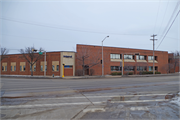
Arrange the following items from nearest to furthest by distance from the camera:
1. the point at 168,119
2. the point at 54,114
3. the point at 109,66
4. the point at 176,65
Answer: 1. the point at 168,119
2. the point at 54,114
3. the point at 109,66
4. the point at 176,65

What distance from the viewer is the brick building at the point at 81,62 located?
39.6m

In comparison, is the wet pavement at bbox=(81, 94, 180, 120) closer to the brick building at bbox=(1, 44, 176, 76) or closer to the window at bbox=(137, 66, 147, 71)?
the brick building at bbox=(1, 44, 176, 76)

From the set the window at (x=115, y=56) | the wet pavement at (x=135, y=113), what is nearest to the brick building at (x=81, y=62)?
the window at (x=115, y=56)

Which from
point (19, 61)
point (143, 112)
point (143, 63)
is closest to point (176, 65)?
point (143, 63)

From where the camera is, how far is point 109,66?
46031 millimetres

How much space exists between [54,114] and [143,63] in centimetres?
4768

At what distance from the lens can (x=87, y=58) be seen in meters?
41.4

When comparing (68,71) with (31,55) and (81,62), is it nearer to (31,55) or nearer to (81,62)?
(81,62)

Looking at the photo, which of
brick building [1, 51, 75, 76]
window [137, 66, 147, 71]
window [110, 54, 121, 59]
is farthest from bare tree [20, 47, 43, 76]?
window [137, 66, 147, 71]

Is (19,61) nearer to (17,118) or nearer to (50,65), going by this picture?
(50,65)

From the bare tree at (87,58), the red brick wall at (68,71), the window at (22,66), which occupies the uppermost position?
the bare tree at (87,58)

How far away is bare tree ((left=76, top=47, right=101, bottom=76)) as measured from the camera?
1559 inches

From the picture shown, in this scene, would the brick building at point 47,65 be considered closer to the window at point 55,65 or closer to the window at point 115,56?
the window at point 55,65

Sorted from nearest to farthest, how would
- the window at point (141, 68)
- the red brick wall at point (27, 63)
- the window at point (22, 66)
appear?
the red brick wall at point (27, 63)
the window at point (22, 66)
the window at point (141, 68)
